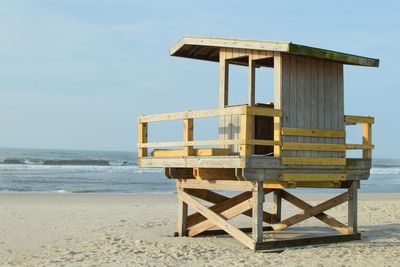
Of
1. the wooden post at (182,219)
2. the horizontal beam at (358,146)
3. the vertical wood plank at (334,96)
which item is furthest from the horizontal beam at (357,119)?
the wooden post at (182,219)

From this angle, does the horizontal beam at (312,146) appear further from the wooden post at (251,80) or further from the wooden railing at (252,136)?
the wooden post at (251,80)

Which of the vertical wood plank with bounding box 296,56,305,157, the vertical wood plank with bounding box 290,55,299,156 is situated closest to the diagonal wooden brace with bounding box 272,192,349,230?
the vertical wood plank with bounding box 296,56,305,157

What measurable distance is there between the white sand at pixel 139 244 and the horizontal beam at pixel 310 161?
5.17ft

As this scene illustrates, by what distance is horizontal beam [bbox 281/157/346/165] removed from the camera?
10.7 m

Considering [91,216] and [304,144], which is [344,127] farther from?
[91,216]

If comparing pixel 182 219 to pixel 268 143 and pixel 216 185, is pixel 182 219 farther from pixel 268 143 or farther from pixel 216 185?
pixel 268 143

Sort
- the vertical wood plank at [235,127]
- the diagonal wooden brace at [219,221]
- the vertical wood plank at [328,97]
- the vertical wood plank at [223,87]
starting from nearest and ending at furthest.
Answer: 1. the diagonal wooden brace at [219,221]
2. the vertical wood plank at [235,127]
3. the vertical wood plank at [328,97]
4. the vertical wood plank at [223,87]

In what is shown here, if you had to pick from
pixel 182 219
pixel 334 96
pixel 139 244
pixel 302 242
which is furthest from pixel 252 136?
pixel 139 244

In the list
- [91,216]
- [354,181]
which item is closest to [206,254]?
[354,181]

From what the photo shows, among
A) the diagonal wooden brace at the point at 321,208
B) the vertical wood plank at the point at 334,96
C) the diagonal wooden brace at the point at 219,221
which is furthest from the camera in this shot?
the diagonal wooden brace at the point at 321,208

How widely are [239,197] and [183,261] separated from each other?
2797mm

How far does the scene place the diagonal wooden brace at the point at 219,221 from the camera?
10846 mm

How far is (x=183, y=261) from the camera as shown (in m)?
9.92

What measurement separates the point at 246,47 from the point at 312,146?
2.17m
